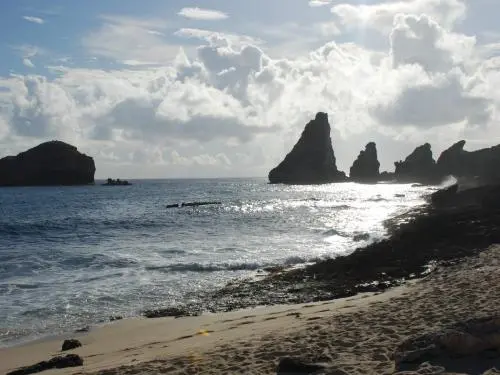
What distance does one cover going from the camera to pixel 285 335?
11.5 m

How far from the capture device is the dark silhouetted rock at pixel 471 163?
8357cm

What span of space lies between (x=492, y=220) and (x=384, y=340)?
80.1 feet

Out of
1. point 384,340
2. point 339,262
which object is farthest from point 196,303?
point 384,340

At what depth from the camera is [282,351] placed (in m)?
10.2

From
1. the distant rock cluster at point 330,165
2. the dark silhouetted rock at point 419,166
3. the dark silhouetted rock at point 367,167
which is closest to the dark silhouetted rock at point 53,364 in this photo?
the distant rock cluster at point 330,165

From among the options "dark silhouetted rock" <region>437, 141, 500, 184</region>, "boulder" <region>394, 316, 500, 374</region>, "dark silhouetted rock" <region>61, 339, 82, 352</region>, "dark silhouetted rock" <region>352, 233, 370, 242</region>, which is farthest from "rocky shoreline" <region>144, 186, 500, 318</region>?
"dark silhouetted rock" <region>437, 141, 500, 184</region>

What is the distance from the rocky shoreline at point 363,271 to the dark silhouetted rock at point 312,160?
5621 inches

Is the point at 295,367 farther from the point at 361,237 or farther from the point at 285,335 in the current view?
the point at 361,237

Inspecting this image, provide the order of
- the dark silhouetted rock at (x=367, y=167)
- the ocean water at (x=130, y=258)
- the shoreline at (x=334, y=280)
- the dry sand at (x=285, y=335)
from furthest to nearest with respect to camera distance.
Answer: the dark silhouetted rock at (x=367, y=167) < the ocean water at (x=130, y=258) < the shoreline at (x=334, y=280) < the dry sand at (x=285, y=335)

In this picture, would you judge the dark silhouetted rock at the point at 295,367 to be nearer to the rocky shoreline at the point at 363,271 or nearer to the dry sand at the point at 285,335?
the dry sand at the point at 285,335

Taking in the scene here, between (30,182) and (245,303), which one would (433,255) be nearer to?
(245,303)

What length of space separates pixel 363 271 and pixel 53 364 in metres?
13.2

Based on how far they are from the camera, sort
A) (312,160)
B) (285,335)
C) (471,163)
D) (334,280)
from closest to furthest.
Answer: (285,335) < (334,280) < (471,163) < (312,160)

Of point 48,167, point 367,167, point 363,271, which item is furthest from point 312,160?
point 363,271
